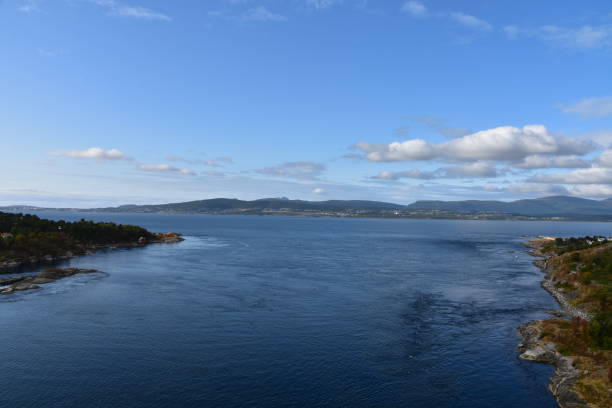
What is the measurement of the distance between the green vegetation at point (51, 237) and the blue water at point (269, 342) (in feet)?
126

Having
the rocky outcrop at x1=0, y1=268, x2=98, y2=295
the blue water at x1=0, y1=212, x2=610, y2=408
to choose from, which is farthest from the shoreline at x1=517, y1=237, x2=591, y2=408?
the rocky outcrop at x1=0, y1=268, x2=98, y2=295

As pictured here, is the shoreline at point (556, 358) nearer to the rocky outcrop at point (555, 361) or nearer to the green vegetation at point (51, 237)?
the rocky outcrop at point (555, 361)

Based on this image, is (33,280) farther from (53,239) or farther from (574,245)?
(574,245)

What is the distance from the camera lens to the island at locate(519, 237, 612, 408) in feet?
128

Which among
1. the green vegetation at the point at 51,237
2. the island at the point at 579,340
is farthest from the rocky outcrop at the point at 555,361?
the green vegetation at the point at 51,237

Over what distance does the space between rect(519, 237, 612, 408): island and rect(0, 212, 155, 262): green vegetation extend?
118045mm

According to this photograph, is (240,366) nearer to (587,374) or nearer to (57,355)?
(57,355)

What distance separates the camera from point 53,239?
424ft

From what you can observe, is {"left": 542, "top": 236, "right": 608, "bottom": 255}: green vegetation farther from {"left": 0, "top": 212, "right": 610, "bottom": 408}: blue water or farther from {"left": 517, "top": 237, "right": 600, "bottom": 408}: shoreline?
{"left": 517, "top": 237, "right": 600, "bottom": 408}: shoreline

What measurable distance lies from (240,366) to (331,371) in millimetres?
9494

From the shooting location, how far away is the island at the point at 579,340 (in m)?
39.2

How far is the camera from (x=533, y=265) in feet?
411

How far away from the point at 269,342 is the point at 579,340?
37.3m

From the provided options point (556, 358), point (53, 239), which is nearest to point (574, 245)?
point (556, 358)
